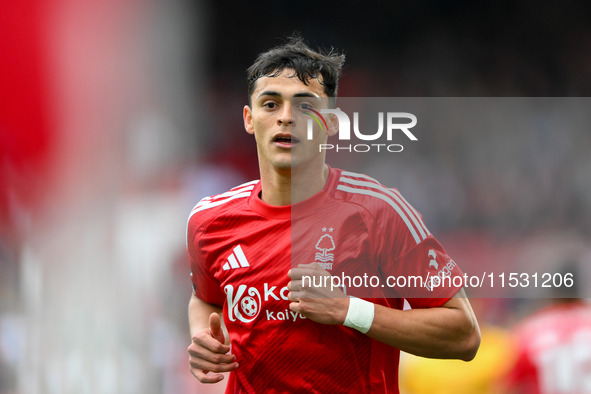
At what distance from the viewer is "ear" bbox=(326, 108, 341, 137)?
9.04 ft

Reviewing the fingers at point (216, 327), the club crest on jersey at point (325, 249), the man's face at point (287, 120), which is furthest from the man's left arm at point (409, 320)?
the man's face at point (287, 120)

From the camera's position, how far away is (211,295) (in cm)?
287

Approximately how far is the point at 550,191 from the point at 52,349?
363 cm

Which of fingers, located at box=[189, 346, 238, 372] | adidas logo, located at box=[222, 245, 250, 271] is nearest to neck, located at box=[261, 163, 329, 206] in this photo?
adidas logo, located at box=[222, 245, 250, 271]

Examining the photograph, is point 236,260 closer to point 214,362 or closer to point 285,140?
point 214,362

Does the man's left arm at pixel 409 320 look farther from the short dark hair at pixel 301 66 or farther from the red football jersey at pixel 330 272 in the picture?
the short dark hair at pixel 301 66

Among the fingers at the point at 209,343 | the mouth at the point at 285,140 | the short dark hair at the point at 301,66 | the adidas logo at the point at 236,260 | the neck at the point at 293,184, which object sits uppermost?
the short dark hair at the point at 301,66

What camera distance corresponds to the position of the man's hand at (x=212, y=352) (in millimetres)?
2457

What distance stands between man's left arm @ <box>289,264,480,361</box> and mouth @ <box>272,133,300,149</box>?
53 cm

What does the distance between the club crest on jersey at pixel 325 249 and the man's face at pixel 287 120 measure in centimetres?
30

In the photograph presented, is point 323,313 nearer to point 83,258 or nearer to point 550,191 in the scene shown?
point 550,191

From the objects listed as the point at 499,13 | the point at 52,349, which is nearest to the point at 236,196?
the point at 52,349

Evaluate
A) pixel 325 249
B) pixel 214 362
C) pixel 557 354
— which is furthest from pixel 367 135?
pixel 557 354

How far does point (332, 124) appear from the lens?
9.12 feet
